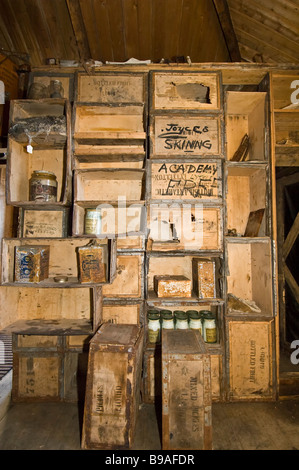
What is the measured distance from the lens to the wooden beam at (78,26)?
2.46 metres

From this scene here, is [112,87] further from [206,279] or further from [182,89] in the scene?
[206,279]

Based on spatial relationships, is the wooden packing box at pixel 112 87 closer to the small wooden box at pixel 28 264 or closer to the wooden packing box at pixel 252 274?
the small wooden box at pixel 28 264

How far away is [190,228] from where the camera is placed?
237cm

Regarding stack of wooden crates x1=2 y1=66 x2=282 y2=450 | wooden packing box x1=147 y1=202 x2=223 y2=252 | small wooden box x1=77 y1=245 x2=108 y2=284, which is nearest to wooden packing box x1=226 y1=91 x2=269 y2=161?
stack of wooden crates x1=2 y1=66 x2=282 y2=450

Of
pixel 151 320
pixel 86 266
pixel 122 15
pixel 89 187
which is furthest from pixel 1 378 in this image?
pixel 122 15

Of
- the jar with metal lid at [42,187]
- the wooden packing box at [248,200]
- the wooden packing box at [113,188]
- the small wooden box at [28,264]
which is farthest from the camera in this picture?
the wooden packing box at [113,188]

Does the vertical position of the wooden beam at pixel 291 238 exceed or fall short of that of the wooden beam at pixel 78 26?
it falls short

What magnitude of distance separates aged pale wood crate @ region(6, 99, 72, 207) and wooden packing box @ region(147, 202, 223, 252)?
0.92 m

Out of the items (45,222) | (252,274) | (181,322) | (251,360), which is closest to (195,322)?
(181,322)

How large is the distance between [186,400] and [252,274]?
1554mm

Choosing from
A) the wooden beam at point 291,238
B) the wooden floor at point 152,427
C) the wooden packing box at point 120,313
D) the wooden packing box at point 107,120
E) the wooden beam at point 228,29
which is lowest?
the wooden floor at point 152,427

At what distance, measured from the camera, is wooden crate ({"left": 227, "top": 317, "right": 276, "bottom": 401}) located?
2.29m

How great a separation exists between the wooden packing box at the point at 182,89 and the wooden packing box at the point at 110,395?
2350 millimetres

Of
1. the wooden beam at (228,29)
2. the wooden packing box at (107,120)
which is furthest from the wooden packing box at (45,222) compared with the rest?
the wooden beam at (228,29)
